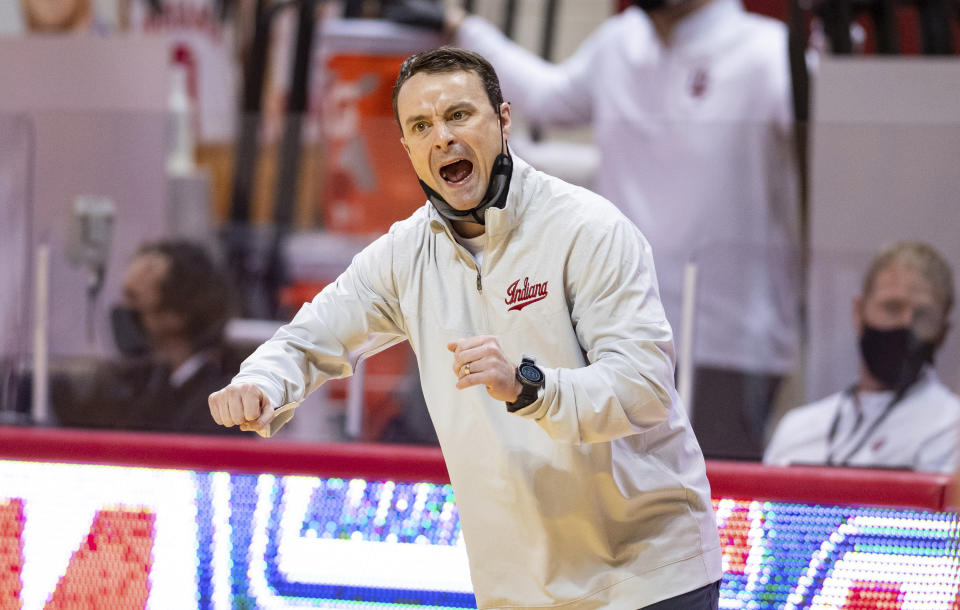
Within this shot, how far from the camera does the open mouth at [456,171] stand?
204 centimetres

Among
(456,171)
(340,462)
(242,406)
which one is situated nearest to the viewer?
(242,406)

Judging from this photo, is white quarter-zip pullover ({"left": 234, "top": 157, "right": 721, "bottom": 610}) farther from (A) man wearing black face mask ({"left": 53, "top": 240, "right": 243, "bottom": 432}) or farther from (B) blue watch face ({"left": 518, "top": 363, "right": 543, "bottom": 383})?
(A) man wearing black face mask ({"left": 53, "top": 240, "right": 243, "bottom": 432})

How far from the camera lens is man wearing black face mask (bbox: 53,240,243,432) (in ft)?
14.5

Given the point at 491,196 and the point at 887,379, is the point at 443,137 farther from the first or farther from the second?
the point at 887,379

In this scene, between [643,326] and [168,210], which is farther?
[168,210]

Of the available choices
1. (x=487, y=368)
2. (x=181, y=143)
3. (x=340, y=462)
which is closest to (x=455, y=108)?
(x=487, y=368)

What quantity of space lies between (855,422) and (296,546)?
199 cm

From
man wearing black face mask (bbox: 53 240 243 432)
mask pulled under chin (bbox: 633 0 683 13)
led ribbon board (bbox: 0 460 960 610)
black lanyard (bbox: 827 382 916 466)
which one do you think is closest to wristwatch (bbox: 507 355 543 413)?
led ribbon board (bbox: 0 460 960 610)

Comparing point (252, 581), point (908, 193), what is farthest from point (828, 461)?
point (252, 581)

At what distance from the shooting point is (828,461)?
12.3 ft

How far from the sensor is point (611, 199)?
Answer: 4.46 metres

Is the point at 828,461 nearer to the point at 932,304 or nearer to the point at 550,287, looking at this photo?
the point at 932,304

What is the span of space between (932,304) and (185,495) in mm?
2423

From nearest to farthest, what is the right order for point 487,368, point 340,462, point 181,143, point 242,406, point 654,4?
1. point 487,368
2. point 242,406
3. point 340,462
4. point 654,4
5. point 181,143
